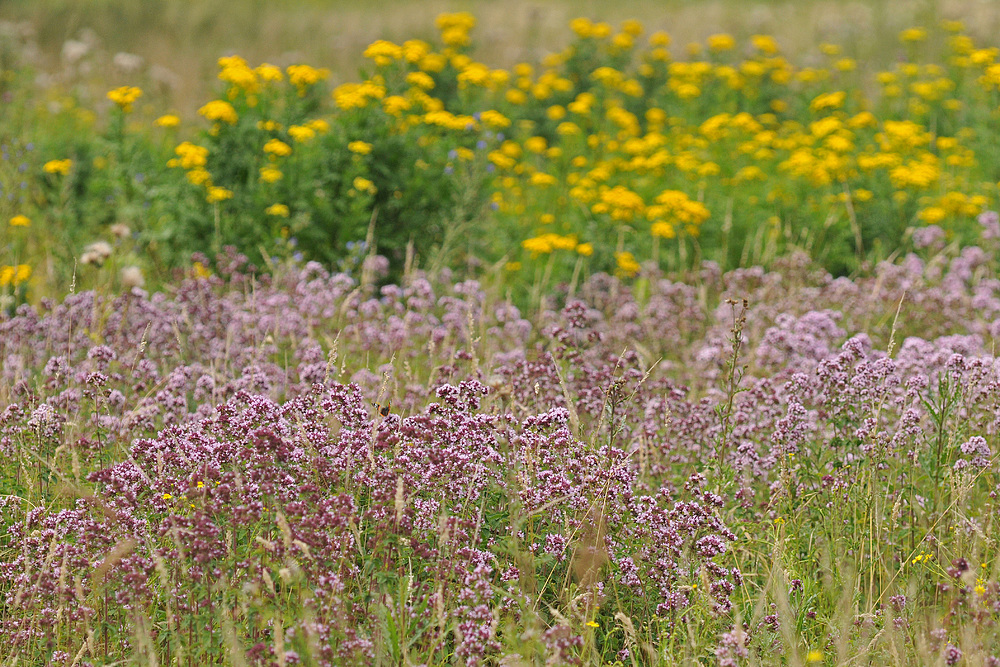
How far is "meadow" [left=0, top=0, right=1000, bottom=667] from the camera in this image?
2934 millimetres

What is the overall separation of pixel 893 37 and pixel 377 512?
16.4 meters

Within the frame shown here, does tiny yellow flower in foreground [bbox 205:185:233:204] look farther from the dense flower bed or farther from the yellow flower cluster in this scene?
the dense flower bed

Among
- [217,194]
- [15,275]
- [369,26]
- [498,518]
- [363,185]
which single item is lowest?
[15,275]

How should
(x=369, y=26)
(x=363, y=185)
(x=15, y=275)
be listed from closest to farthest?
1. (x=15, y=275)
2. (x=363, y=185)
3. (x=369, y=26)

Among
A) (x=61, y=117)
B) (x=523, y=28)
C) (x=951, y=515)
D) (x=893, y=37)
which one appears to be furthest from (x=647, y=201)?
(x=523, y=28)

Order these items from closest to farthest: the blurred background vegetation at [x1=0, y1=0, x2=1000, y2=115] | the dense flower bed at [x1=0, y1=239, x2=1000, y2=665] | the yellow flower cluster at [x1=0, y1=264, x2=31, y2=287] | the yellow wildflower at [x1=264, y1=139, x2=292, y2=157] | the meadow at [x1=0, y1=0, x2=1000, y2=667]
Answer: the dense flower bed at [x1=0, y1=239, x2=1000, y2=665], the meadow at [x1=0, y1=0, x2=1000, y2=667], the yellow flower cluster at [x1=0, y1=264, x2=31, y2=287], the yellow wildflower at [x1=264, y1=139, x2=292, y2=157], the blurred background vegetation at [x1=0, y1=0, x2=1000, y2=115]

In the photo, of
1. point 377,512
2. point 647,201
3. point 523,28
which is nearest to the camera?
point 377,512

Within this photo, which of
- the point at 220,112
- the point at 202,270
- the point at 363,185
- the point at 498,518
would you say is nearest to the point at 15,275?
the point at 202,270

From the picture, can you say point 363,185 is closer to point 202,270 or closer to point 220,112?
point 220,112

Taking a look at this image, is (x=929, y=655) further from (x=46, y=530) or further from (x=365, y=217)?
(x=365, y=217)

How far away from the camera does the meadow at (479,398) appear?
9.62 ft

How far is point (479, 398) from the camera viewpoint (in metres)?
3.95

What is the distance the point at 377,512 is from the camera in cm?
282

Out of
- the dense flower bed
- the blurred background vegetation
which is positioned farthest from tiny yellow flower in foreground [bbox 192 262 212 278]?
the blurred background vegetation
